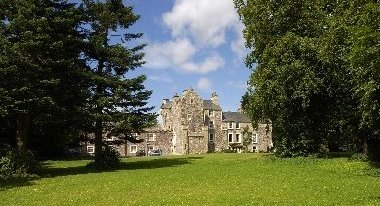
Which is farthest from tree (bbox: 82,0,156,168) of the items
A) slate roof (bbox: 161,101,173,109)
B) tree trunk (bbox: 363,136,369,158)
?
slate roof (bbox: 161,101,173,109)

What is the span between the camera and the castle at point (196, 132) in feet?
269

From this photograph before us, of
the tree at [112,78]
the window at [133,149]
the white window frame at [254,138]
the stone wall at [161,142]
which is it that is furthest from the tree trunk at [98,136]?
the white window frame at [254,138]

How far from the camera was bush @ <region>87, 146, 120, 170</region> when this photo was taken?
34.6m

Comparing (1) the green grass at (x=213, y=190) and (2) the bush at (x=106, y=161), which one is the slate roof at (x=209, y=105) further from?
(1) the green grass at (x=213, y=190)

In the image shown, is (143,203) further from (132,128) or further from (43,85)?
(132,128)

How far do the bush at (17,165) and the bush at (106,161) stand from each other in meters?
5.99

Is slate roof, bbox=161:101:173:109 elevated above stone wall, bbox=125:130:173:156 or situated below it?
above

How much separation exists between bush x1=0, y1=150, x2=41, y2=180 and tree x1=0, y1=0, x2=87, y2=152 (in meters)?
Result: 0.87

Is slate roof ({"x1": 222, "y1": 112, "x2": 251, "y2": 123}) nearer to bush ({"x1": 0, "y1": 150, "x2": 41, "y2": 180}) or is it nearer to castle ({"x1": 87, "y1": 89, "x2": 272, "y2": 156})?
castle ({"x1": 87, "y1": 89, "x2": 272, "y2": 156})

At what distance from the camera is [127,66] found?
3753 cm

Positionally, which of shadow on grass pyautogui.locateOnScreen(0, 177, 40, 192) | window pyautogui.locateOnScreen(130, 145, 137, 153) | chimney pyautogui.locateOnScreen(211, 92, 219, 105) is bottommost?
shadow on grass pyautogui.locateOnScreen(0, 177, 40, 192)

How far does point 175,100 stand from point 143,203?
219ft

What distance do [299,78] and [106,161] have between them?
56.4 feet

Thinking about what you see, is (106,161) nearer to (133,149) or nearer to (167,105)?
(133,149)
